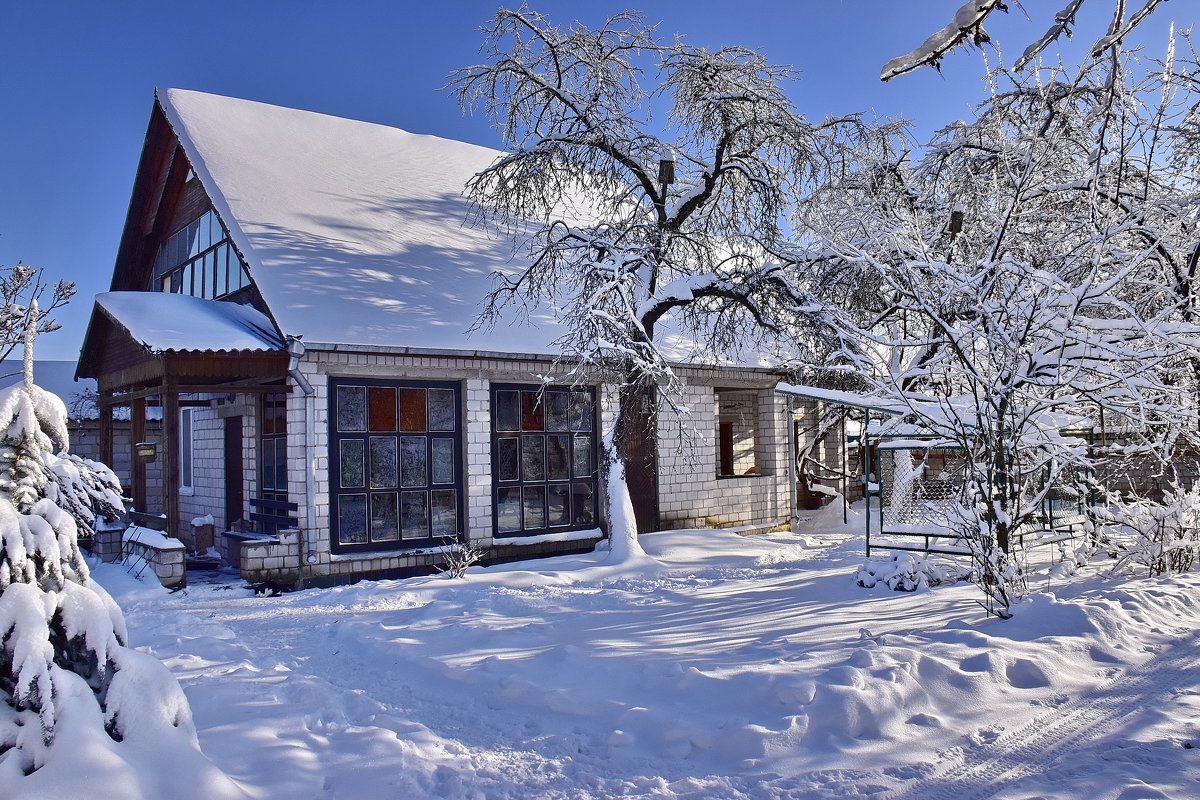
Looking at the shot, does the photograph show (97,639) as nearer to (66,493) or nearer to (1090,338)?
(66,493)

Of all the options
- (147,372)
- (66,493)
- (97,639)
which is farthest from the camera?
(147,372)

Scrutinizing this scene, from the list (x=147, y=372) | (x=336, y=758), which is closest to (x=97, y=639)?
(x=336, y=758)

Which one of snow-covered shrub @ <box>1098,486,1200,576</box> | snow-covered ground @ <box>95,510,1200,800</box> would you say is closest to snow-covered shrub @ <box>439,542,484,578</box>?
snow-covered ground @ <box>95,510,1200,800</box>

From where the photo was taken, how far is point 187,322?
404 inches

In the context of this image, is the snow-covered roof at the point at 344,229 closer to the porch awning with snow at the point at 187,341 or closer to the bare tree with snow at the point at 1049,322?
the porch awning with snow at the point at 187,341

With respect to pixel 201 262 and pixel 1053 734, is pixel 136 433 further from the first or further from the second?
pixel 1053 734

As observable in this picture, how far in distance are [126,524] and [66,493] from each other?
3.84 meters

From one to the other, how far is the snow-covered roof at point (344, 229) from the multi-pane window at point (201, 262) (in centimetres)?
90

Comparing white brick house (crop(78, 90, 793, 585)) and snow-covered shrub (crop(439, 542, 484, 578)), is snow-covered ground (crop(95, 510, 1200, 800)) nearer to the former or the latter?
snow-covered shrub (crop(439, 542, 484, 578))

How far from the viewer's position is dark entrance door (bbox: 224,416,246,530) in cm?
1298

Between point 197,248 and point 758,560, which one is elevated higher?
point 197,248

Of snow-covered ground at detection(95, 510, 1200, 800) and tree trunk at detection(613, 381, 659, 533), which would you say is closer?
snow-covered ground at detection(95, 510, 1200, 800)

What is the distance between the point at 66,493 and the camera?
8867 millimetres

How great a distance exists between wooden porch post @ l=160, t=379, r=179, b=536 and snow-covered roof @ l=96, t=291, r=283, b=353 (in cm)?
60
